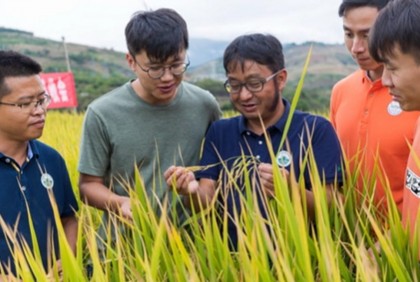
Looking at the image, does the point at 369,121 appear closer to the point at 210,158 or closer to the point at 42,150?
the point at 210,158

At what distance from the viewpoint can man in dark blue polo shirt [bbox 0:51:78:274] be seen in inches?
65.5

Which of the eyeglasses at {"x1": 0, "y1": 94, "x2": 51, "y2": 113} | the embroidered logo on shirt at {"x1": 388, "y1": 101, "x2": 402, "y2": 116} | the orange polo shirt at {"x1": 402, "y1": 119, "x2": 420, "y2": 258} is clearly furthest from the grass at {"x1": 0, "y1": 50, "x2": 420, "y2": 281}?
the eyeglasses at {"x1": 0, "y1": 94, "x2": 51, "y2": 113}

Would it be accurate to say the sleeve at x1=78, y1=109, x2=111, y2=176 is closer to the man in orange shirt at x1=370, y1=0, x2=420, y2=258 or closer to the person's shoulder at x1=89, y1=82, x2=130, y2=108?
the person's shoulder at x1=89, y1=82, x2=130, y2=108

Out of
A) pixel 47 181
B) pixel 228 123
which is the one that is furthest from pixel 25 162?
pixel 228 123

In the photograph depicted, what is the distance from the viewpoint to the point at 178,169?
1.52 metres

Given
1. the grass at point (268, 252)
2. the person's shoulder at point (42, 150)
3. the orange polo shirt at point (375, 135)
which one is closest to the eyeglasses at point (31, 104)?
the person's shoulder at point (42, 150)

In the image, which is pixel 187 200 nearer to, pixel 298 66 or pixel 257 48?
pixel 257 48

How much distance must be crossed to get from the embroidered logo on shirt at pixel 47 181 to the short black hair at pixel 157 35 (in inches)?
17.0

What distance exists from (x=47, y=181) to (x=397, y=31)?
1.04 m

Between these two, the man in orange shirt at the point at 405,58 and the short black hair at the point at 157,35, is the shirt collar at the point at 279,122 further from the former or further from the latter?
the man in orange shirt at the point at 405,58

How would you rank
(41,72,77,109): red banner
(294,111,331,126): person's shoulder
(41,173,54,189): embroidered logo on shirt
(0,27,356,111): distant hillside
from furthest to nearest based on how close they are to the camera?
Result: (0,27,356,111): distant hillside → (41,72,77,109): red banner → (41,173,54,189): embroidered logo on shirt → (294,111,331,126): person's shoulder

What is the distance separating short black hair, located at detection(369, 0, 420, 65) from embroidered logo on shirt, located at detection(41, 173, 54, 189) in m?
0.96

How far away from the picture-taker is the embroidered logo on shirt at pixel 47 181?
174cm

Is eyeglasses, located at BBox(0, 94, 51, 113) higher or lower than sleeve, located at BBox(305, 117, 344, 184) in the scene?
higher
